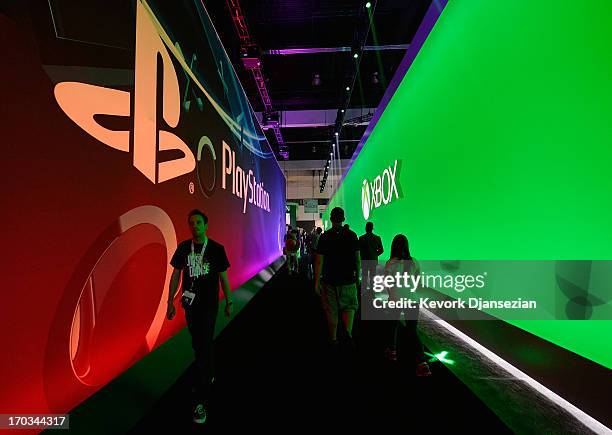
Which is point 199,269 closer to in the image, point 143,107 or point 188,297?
point 188,297

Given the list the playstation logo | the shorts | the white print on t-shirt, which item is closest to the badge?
the white print on t-shirt

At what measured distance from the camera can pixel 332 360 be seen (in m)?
3.26

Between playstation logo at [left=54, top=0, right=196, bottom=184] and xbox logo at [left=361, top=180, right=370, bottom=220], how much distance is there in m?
7.83

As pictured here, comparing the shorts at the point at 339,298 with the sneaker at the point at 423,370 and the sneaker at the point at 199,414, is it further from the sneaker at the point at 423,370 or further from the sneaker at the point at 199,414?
the sneaker at the point at 199,414

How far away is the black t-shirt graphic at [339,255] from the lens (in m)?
3.21

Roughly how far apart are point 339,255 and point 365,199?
834cm

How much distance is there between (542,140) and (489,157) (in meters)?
0.80

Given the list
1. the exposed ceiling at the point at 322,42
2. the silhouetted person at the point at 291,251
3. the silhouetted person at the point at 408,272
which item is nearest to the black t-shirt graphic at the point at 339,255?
the silhouetted person at the point at 408,272

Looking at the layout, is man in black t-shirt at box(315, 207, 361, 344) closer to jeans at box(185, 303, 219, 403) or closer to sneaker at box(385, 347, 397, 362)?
sneaker at box(385, 347, 397, 362)

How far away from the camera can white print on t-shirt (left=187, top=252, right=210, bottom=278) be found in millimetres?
2293

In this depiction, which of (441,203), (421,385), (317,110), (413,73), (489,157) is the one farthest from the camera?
(317,110)

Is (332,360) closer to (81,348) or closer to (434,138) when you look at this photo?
(81,348)

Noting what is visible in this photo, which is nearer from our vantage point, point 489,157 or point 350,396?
point 350,396

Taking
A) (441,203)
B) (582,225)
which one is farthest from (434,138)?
(582,225)
